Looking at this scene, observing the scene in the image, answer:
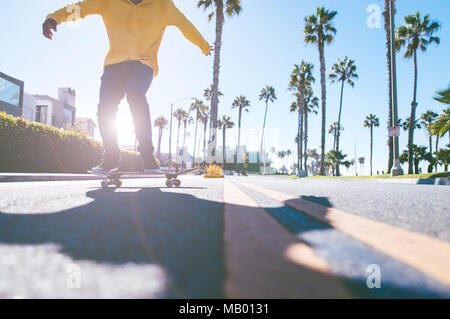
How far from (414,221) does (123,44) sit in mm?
3627

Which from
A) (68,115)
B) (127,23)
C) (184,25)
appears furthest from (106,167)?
(68,115)

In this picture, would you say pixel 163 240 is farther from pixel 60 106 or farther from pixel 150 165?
pixel 60 106

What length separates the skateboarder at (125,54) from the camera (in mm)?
3449

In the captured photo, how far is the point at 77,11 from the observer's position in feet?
11.0

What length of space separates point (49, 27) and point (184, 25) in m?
1.70

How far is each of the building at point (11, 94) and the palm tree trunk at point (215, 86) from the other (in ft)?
61.7

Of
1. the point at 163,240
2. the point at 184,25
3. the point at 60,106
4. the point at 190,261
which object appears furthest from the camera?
the point at 60,106

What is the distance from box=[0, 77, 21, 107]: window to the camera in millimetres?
23000

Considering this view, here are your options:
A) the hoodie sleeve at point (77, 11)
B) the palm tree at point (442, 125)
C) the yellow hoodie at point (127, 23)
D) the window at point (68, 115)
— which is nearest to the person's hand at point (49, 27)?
the hoodie sleeve at point (77, 11)

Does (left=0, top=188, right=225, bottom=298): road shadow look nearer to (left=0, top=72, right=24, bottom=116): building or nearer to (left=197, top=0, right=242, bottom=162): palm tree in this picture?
(left=197, top=0, right=242, bottom=162): palm tree

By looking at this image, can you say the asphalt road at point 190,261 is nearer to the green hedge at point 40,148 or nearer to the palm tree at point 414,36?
the green hedge at point 40,148

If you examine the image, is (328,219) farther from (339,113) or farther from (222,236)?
(339,113)

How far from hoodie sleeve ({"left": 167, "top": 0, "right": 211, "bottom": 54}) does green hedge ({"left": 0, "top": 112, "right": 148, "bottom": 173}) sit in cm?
878

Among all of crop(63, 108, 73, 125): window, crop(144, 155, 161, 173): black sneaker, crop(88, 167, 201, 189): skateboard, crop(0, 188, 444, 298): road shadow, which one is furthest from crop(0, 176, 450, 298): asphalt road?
crop(63, 108, 73, 125): window
